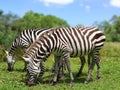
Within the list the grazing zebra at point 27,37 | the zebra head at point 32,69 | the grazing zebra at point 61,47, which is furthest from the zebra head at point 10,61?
the zebra head at point 32,69

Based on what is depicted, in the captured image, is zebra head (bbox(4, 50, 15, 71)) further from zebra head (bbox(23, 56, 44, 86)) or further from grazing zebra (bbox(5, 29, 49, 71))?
zebra head (bbox(23, 56, 44, 86))

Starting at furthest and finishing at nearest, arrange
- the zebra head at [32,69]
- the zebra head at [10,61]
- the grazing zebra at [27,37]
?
the zebra head at [10,61]
the grazing zebra at [27,37]
the zebra head at [32,69]

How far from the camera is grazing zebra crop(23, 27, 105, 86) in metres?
11.4

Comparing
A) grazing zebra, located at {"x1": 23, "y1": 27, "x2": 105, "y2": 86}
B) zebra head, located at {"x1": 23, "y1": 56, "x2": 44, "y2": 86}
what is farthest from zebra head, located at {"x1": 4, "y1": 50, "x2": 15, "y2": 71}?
zebra head, located at {"x1": 23, "y1": 56, "x2": 44, "y2": 86}

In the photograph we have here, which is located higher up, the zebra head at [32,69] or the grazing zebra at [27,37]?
the grazing zebra at [27,37]

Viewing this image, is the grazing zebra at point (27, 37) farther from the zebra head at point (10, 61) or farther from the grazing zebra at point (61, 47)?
the grazing zebra at point (61, 47)

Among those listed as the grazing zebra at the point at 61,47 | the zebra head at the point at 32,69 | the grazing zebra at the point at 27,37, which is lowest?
the zebra head at the point at 32,69

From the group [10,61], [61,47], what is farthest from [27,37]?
[61,47]

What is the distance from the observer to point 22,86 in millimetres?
11188

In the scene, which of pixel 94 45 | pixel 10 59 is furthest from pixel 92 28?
pixel 10 59

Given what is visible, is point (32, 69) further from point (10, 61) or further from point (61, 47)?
point (10, 61)

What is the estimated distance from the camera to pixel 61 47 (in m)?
11.6

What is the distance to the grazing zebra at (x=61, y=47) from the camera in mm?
11430

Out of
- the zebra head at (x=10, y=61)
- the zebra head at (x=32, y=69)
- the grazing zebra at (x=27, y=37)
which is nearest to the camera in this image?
the zebra head at (x=32, y=69)
